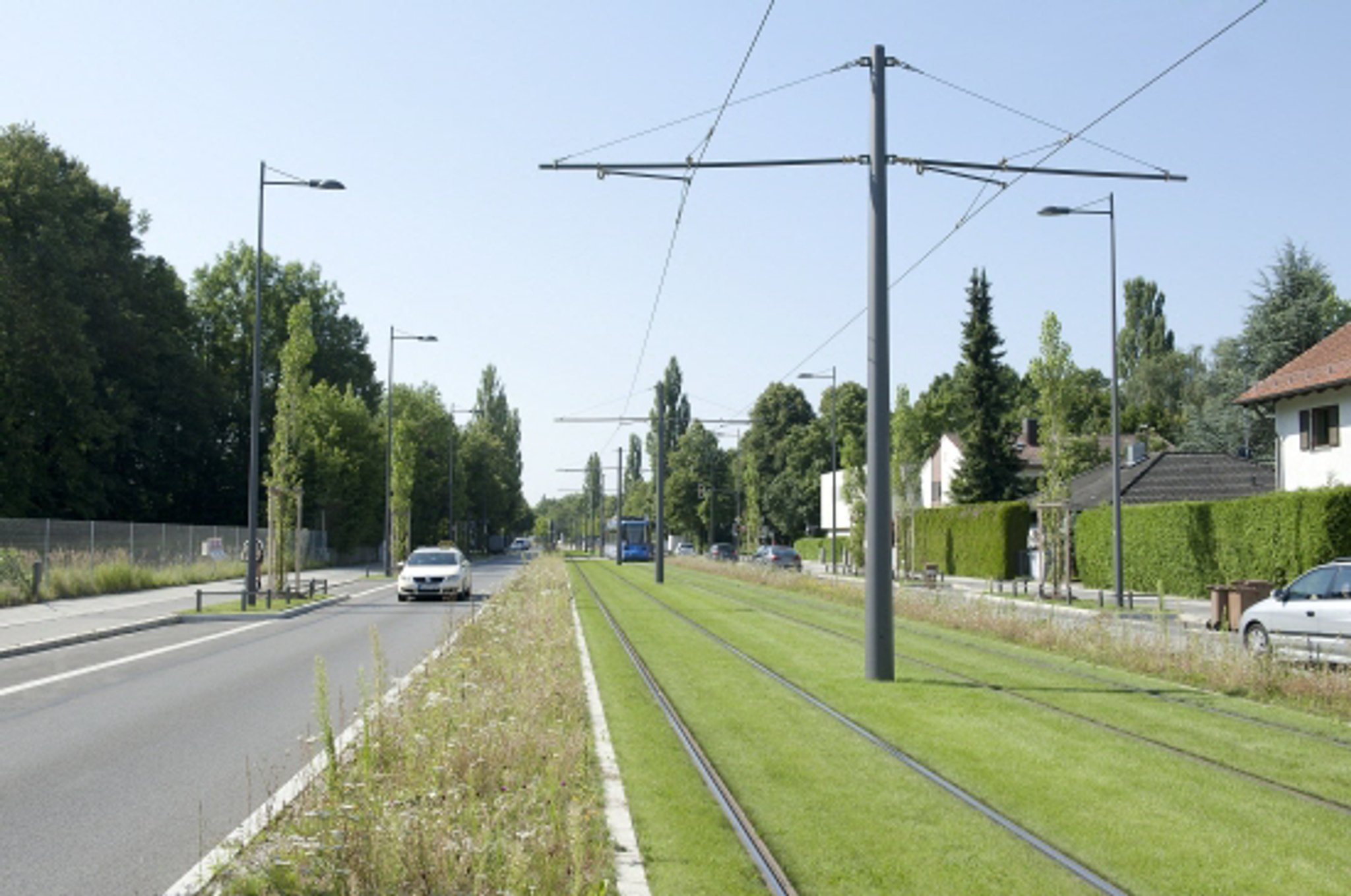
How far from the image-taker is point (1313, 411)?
36094mm

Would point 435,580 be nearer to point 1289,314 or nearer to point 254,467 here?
point 254,467

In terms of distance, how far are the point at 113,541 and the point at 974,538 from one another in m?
33.8

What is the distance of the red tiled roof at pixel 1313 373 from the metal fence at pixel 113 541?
1143 inches

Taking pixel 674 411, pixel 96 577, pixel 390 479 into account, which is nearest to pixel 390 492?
pixel 390 479

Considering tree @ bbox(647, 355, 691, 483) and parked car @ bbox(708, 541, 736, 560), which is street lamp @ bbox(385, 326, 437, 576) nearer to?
parked car @ bbox(708, 541, 736, 560)

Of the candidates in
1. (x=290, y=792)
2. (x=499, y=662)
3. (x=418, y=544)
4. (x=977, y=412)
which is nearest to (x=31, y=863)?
(x=290, y=792)

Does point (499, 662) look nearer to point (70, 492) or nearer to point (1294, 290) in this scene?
point (1294, 290)

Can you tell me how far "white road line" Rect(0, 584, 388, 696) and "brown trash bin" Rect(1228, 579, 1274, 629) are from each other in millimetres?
18695

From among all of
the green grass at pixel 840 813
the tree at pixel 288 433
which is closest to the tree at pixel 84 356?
the tree at pixel 288 433

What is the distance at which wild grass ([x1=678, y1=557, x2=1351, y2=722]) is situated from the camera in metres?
12.9

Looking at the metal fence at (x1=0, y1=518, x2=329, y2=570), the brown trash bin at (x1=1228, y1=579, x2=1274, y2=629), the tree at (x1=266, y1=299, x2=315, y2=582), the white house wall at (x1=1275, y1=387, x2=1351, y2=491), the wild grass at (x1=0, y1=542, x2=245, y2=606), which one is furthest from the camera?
the metal fence at (x1=0, y1=518, x2=329, y2=570)

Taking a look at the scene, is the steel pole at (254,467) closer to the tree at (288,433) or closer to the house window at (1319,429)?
the tree at (288,433)

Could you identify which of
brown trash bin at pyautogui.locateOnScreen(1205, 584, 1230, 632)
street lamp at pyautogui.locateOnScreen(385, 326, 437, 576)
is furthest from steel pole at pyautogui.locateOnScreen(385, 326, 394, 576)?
brown trash bin at pyautogui.locateOnScreen(1205, 584, 1230, 632)

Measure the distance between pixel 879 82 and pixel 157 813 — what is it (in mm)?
10532
